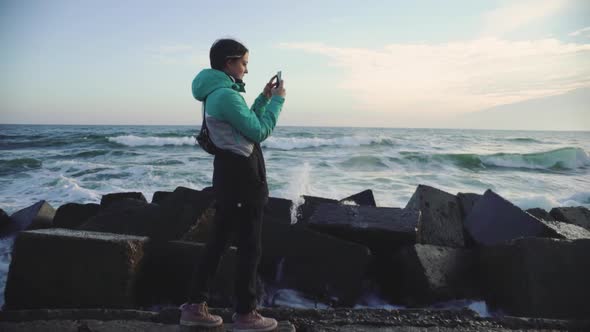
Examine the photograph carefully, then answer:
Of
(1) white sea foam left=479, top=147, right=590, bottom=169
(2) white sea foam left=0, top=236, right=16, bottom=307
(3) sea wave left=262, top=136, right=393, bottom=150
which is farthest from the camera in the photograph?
(3) sea wave left=262, top=136, right=393, bottom=150

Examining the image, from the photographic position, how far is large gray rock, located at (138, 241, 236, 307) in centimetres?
309

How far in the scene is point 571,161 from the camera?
62.7ft

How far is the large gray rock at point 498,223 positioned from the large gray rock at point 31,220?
192 inches

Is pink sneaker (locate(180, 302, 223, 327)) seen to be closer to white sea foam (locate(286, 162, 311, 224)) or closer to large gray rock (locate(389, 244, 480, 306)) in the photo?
large gray rock (locate(389, 244, 480, 306))

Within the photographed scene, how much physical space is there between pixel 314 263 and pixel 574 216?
3588 millimetres

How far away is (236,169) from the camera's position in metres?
2.12

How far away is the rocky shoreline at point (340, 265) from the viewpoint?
2.53 m

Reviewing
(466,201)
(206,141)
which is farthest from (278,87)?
(466,201)

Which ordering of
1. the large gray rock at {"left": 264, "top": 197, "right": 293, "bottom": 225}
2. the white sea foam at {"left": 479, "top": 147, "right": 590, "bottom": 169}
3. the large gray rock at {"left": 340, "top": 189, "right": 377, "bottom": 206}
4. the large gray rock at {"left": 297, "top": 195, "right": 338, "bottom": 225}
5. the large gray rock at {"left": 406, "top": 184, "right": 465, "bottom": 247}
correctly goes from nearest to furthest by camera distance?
1. the large gray rock at {"left": 406, "top": 184, "right": 465, "bottom": 247}
2. the large gray rock at {"left": 264, "top": 197, "right": 293, "bottom": 225}
3. the large gray rock at {"left": 297, "top": 195, "right": 338, "bottom": 225}
4. the large gray rock at {"left": 340, "top": 189, "right": 377, "bottom": 206}
5. the white sea foam at {"left": 479, "top": 147, "right": 590, "bottom": 169}

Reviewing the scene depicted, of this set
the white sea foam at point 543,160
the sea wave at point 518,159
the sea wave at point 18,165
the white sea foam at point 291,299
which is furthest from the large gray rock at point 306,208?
the white sea foam at point 543,160

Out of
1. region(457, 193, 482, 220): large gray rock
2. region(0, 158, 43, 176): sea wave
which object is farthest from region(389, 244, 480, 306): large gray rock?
region(0, 158, 43, 176): sea wave

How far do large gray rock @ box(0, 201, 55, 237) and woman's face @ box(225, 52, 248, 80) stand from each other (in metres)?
4.13

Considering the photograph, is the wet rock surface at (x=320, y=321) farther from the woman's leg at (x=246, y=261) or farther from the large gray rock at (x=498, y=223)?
the large gray rock at (x=498, y=223)

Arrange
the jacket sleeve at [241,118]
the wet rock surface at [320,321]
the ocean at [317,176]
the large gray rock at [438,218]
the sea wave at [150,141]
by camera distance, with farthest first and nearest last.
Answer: the sea wave at [150,141], the ocean at [317,176], the large gray rock at [438,218], the wet rock surface at [320,321], the jacket sleeve at [241,118]
